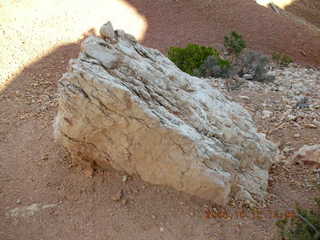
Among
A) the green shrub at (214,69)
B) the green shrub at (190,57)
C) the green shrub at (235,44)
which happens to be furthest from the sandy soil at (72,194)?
the green shrub at (235,44)

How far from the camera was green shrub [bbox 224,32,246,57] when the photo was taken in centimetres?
1090

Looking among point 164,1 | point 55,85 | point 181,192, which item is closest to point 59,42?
point 55,85

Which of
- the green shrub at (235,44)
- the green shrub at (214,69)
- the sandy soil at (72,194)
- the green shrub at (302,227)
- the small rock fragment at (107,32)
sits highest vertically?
the green shrub at (235,44)

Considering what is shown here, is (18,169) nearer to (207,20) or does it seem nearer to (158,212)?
(158,212)

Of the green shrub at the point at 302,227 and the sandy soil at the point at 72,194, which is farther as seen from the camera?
the sandy soil at the point at 72,194

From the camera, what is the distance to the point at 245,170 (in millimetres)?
4691

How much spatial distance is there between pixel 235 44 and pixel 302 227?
313 inches

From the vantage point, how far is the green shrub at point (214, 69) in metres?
8.23

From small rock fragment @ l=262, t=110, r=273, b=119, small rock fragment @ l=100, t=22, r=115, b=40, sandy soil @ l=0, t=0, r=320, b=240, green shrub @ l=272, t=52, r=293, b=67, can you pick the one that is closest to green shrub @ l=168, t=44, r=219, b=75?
sandy soil @ l=0, t=0, r=320, b=240

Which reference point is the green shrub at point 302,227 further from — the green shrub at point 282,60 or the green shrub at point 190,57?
the green shrub at point 282,60

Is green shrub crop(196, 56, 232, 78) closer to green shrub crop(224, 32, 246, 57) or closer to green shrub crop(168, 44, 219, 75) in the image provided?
green shrub crop(168, 44, 219, 75)

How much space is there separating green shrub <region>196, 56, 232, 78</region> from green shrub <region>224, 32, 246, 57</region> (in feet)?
8.47

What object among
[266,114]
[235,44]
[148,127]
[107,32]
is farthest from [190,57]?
[148,127]

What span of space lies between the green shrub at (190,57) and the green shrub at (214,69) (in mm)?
388
